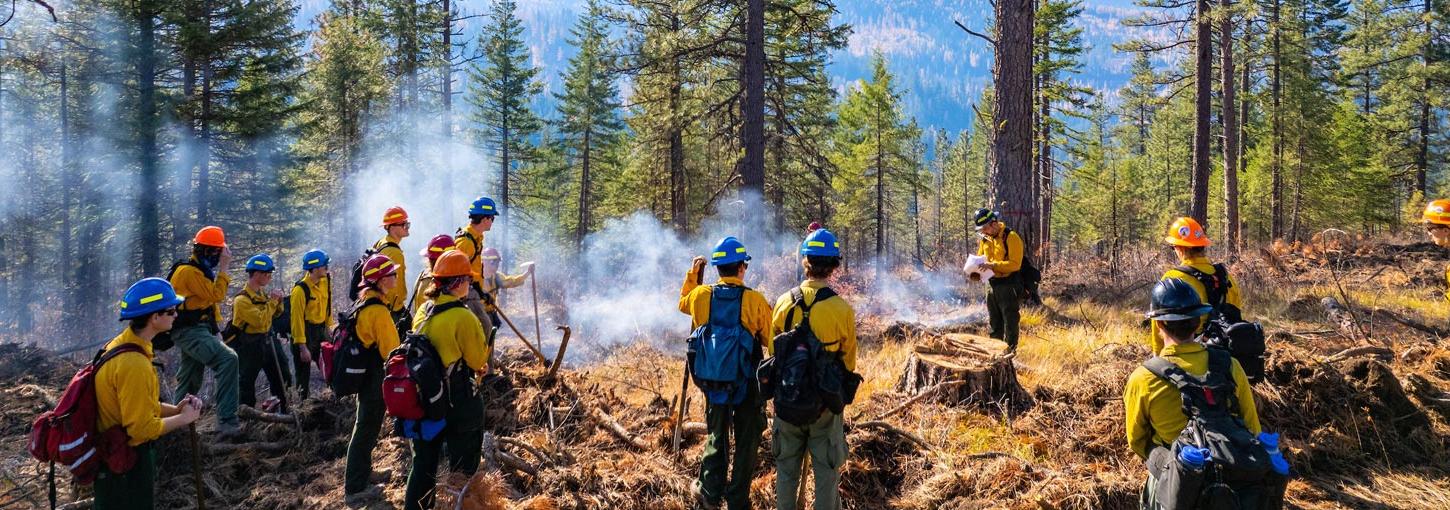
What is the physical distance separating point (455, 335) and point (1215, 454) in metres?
3.80

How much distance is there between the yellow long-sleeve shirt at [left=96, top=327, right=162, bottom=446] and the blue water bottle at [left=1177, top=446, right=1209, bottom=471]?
4.86m

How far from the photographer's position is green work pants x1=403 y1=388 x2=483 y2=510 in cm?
413

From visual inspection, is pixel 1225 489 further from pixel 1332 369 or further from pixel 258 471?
pixel 258 471

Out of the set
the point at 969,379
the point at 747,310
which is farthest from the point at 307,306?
the point at 969,379

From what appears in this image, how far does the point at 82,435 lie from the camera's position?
3.33 metres

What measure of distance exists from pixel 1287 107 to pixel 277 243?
3485 cm

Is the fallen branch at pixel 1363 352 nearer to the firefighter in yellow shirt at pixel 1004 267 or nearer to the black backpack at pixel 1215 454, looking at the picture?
the firefighter in yellow shirt at pixel 1004 267

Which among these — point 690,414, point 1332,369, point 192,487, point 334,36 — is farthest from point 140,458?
point 334,36

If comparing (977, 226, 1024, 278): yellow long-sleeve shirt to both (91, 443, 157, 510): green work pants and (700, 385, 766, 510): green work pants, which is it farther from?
(91, 443, 157, 510): green work pants

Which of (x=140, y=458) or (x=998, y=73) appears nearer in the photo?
(x=140, y=458)

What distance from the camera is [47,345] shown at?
58.8ft

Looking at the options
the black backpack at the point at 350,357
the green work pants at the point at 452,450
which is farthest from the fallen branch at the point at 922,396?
the black backpack at the point at 350,357

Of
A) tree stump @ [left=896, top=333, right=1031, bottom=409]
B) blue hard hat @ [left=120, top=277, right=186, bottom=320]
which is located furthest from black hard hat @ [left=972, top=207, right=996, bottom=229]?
blue hard hat @ [left=120, top=277, right=186, bottom=320]

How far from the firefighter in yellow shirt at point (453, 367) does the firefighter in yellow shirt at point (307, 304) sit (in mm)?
3299
